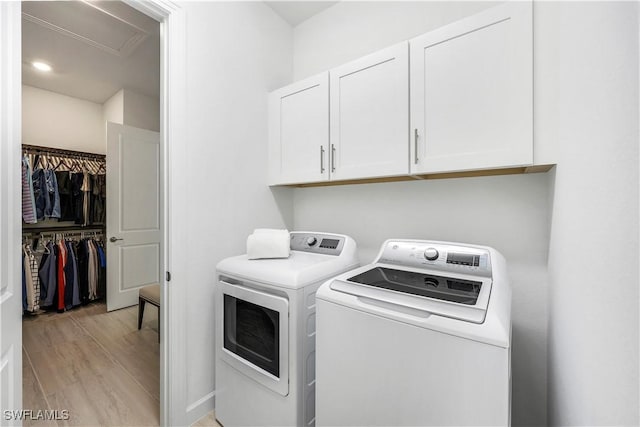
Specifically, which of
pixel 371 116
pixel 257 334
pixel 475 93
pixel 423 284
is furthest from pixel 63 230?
pixel 475 93

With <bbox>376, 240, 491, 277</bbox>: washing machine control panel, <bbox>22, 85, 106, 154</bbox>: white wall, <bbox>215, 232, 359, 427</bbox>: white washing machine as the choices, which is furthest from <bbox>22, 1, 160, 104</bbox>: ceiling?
<bbox>376, 240, 491, 277</bbox>: washing machine control panel


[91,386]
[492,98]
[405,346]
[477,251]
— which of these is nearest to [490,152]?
[492,98]

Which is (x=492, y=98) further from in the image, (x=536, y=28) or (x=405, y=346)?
(x=405, y=346)

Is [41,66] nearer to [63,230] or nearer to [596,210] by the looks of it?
[63,230]

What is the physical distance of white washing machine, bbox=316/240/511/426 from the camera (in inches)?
29.8

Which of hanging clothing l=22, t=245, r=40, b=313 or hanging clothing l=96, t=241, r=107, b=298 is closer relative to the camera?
hanging clothing l=22, t=245, r=40, b=313

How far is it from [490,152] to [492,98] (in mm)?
234

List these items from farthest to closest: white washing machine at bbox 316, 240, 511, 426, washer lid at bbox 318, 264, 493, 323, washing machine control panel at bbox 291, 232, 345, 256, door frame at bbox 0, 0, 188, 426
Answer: washing machine control panel at bbox 291, 232, 345, 256 < door frame at bbox 0, 0, 188, 426 < washer lid at bbox 318, 264, 493, 323 < white washing machine at bbox 316, 240, 511, 426

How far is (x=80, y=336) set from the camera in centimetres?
267

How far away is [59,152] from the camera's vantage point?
350 centimetres

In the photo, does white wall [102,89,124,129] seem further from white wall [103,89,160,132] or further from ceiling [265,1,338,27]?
ceiling [265,1,338,27]

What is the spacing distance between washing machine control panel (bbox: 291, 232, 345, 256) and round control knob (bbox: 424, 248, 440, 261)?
0.49 m

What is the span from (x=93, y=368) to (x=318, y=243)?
2089mm

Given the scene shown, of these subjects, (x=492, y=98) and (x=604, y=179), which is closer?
(x=604, y=179)
